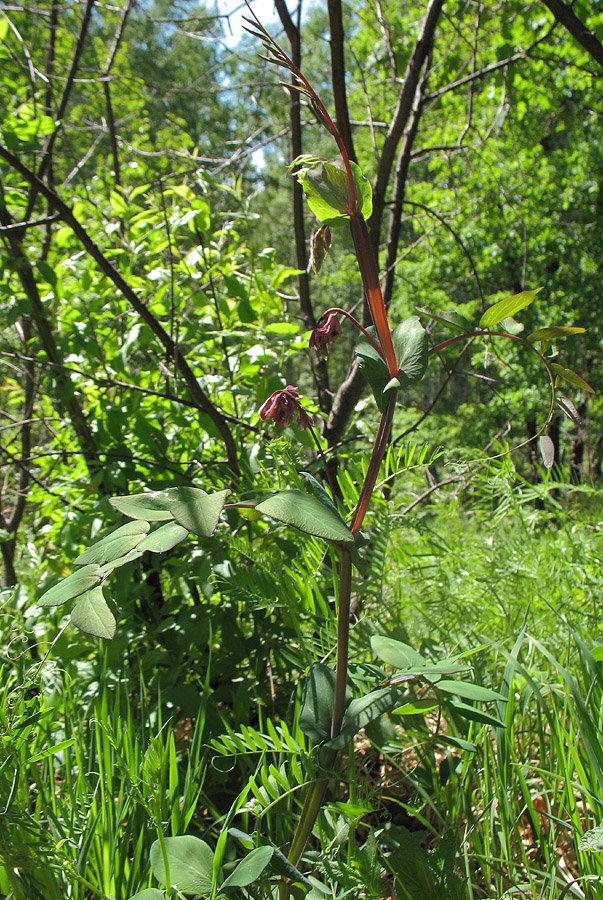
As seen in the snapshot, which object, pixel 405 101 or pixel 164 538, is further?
pixel 405 101

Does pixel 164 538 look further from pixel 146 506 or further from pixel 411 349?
pixel 411 349

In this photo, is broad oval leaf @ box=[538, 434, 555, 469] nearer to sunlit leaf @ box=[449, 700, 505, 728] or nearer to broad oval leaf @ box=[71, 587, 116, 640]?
sunlit leaf @ box=[449, 700, 505, 728]

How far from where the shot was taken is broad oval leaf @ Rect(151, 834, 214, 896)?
60 cm

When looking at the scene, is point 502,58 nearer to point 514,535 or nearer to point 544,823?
point 514,535

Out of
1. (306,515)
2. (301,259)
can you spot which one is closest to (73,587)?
(306,515)

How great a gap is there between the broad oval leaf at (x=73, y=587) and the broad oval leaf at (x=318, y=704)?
263 mm

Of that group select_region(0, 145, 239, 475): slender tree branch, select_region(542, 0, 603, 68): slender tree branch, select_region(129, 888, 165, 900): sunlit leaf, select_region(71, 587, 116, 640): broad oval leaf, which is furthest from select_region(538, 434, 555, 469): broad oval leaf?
select_region(542, 0, 603, 68): slender tree branch

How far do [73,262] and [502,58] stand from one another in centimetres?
186

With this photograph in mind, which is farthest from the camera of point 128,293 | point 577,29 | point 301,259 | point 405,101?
point 301,259

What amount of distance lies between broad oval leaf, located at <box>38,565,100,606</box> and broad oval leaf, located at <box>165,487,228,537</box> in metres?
0.09

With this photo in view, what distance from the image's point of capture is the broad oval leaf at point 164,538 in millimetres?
484

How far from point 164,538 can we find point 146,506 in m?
0.07

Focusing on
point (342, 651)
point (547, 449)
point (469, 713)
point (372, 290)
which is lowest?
point (469, 713)

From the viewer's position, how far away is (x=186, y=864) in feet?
2.02
